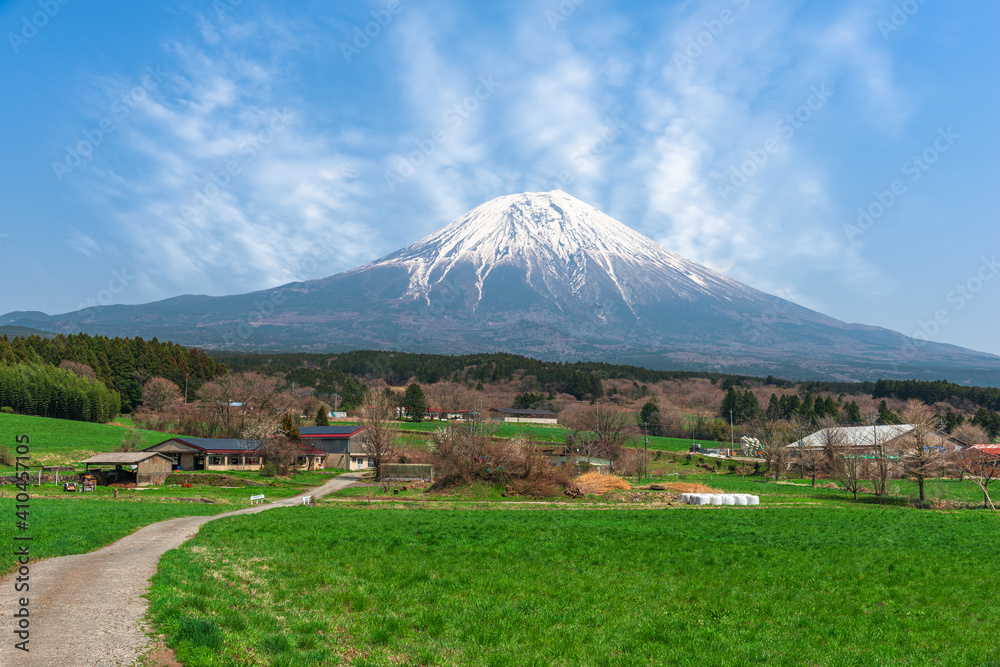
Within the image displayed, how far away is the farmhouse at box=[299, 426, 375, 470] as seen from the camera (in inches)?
2463

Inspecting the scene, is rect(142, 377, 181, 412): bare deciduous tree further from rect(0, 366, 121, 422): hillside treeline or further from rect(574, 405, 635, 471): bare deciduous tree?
rect(574, 405, 635, 471): bare deciduous tree

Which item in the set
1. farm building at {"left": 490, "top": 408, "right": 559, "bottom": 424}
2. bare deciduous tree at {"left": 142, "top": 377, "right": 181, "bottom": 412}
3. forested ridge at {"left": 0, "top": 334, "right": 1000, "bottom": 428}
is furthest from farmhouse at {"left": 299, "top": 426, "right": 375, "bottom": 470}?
farm building at {"left": 490, "top": 408, "right": 559, "bottom": 424}

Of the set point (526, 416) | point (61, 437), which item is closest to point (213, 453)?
point (61, 437)

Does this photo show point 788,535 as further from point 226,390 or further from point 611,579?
point 226,390

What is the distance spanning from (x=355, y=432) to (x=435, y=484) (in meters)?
26.0

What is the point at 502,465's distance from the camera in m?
40.6

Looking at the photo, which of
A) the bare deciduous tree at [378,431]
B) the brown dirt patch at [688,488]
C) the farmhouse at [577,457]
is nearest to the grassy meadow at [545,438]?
the farmhouse at [577,457]

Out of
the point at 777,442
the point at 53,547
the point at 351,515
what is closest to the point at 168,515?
the point at 351,515

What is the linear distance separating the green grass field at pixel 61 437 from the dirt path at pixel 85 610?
40227 millimetres

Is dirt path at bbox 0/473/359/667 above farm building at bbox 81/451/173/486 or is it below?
above

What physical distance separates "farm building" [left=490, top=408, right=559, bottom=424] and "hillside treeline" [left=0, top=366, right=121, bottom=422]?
197ft

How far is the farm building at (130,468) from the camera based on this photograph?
1640 inches

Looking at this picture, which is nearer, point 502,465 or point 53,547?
point 53,547

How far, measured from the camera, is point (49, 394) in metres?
69.3
